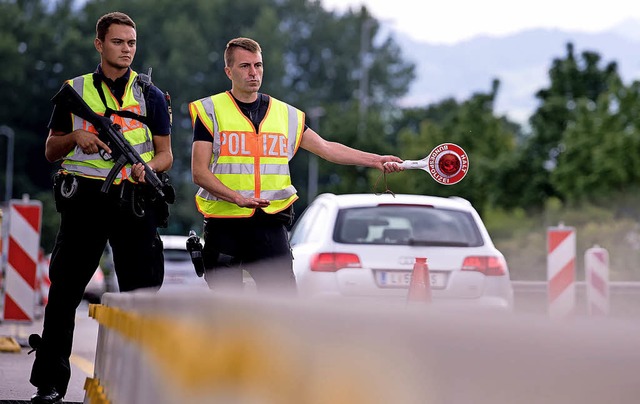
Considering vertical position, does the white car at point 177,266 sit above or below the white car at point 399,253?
below

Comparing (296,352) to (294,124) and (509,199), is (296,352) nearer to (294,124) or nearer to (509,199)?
(294,124)

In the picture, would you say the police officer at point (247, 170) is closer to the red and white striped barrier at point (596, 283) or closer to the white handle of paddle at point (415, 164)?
the white handle of paddle at point (415, 164)

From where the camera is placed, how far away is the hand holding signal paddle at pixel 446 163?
22.6 feet

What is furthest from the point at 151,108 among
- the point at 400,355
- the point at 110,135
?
the point at 400,355

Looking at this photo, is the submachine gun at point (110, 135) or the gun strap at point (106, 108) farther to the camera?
the gun strap at point (106, 108)

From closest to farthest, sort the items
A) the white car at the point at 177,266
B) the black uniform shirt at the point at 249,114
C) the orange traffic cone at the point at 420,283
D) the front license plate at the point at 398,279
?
the black uniform shirt at the point at 249,114, the orange traffic cone at the point at 420,283, the front license plate at the point at 398,279, the white car at the point at 177,266

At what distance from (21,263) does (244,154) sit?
922 centimetres

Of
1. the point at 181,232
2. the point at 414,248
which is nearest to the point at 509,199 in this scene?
the point at 414,248

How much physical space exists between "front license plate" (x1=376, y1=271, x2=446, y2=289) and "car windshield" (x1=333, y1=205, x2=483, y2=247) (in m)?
0.31

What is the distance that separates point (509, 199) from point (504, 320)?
46.3 metres

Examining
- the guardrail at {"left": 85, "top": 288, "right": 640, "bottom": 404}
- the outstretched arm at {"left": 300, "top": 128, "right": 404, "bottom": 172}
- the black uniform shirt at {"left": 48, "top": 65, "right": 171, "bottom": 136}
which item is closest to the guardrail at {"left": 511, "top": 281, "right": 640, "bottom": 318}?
the outstretched arm at {"left": 300, "top": 128, "right": 404, "bottom": 172}

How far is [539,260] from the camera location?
34.2 metres

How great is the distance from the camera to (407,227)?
12.2m

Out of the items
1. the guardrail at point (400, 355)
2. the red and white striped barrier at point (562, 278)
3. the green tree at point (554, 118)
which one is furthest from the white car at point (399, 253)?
the green tree at point (554, 118)
